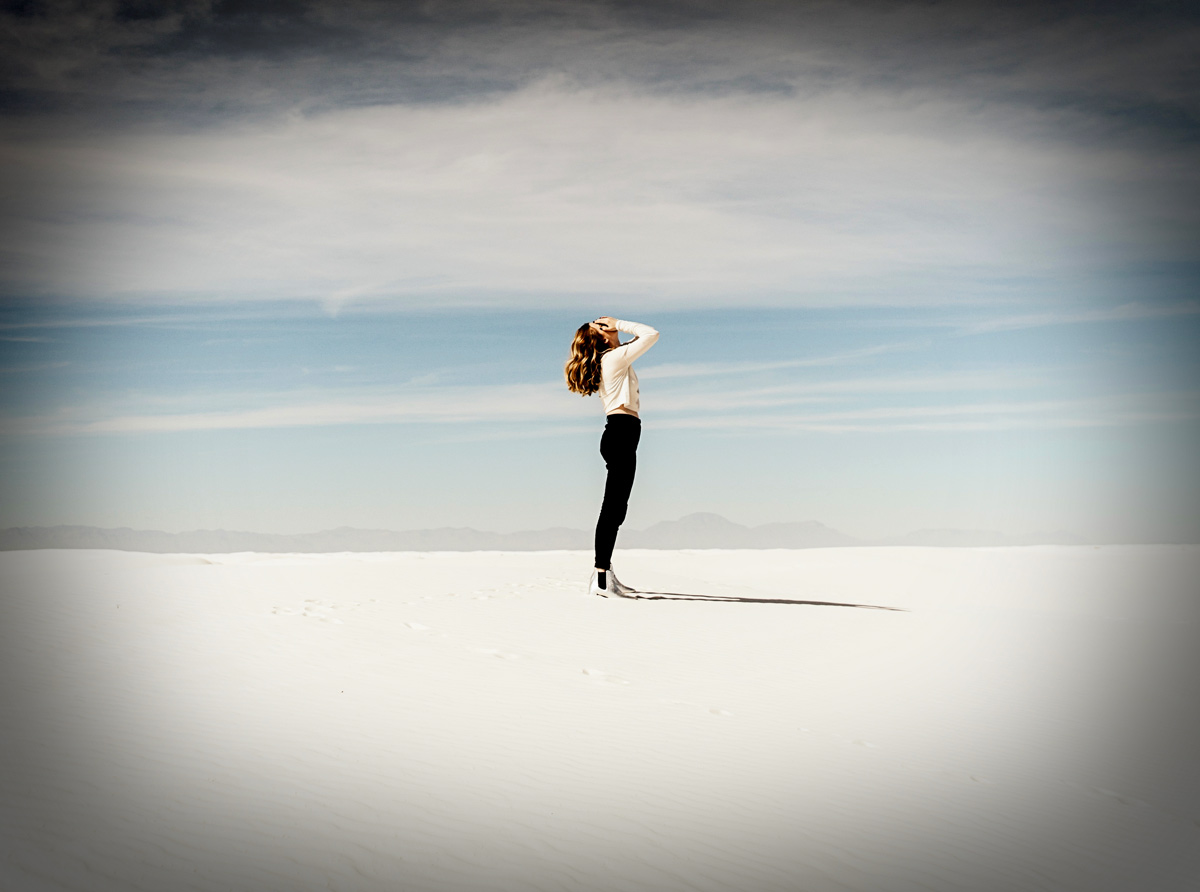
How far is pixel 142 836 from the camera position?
4320 mm

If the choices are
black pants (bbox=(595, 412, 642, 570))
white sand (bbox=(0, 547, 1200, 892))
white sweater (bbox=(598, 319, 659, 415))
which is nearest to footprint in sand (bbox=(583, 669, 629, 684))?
white sand (bbox=(0, 547, 1200, 892))

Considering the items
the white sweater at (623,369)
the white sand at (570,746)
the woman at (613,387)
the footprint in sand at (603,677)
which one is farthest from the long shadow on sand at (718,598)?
the footprint in sand at (603,677)

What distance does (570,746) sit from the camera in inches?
235

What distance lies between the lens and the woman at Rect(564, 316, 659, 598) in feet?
35.0

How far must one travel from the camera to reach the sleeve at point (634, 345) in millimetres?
10578

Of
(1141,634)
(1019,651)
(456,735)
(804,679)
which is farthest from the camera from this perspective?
(1141,634)

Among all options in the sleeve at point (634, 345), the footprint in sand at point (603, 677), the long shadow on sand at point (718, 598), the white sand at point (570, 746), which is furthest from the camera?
the long shadow on sand at point (718, 598)

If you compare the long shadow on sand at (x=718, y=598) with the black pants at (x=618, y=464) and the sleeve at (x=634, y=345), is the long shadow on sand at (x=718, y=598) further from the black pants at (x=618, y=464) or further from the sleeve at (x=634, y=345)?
the sleeve at (x=634, y=345)

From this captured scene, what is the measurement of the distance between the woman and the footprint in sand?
3.12 meters

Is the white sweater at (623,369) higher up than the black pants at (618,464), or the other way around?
the white sweater at (623,369)

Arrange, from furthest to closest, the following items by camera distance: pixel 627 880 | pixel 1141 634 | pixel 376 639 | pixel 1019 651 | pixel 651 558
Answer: pixel 651 558 < pixel 1141 634 < pixel 1019 651 < pixel 376 639 < pixel 627 880

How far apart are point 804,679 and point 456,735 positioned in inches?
127

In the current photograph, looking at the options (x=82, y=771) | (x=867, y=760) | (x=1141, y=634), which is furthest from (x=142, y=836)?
(x=1141, y=634)

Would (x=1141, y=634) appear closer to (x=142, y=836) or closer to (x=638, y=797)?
(x=638, y=797)
